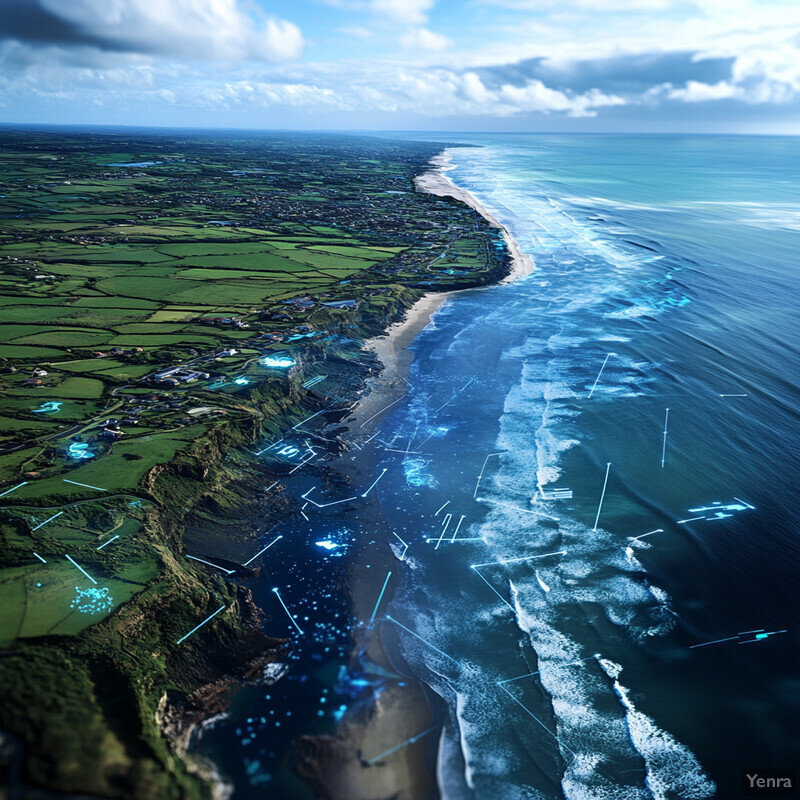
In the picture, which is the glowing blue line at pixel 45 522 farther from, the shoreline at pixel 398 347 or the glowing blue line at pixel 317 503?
the shoreline at pixel 398 347

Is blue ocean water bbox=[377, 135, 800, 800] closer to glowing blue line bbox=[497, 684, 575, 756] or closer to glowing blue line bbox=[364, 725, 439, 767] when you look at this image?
glowing blue line bbox=[497, 684, 575, 756]

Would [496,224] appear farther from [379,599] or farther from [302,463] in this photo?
[379,599]

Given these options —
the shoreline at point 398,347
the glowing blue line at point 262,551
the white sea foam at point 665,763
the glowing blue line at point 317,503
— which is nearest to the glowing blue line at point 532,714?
the white sea foam at point 665,763

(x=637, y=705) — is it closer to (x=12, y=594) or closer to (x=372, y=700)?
(x=372, y=700)

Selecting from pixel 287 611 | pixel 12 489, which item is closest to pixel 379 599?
pixel 287 611

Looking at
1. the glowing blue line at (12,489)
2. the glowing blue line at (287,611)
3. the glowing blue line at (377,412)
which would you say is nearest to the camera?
the glowing blue line at (287,611)

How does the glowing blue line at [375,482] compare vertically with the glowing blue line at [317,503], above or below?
below

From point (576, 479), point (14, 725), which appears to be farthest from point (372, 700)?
point (576, 479)
